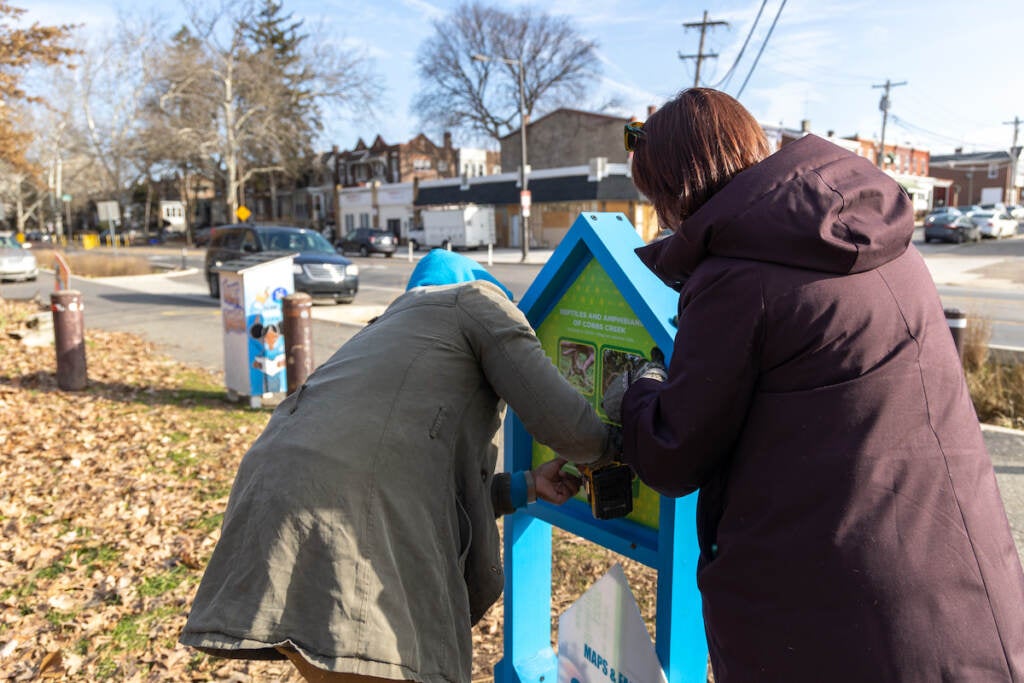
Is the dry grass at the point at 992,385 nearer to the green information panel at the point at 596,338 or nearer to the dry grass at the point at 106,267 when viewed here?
the green information panel at the point at 596,338

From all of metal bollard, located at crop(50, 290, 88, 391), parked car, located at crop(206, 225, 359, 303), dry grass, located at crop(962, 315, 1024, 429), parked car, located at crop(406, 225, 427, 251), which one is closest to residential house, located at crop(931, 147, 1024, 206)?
parked car, located at crop(406, 225, 427, 251)

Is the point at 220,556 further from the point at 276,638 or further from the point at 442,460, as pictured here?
the point at 442,460

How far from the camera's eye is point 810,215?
1282 millimetres

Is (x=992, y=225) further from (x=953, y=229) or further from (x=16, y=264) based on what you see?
(x=16, y=264)

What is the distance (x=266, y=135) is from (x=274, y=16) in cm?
2833

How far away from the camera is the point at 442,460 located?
5.66ft

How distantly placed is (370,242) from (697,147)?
1420 inches

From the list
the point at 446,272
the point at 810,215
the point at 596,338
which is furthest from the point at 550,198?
the point at 810,215

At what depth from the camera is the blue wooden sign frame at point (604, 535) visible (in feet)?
6.80

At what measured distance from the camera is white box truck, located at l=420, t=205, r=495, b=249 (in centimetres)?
4103

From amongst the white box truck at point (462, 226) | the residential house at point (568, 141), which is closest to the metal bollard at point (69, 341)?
the white box truck at point (462, 226)

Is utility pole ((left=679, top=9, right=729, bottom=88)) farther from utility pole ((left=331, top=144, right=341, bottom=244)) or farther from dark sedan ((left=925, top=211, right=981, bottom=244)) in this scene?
utility pole ((left=331, top=144, right=341, bottom=244))

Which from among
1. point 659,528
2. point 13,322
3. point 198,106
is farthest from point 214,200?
point 659,528

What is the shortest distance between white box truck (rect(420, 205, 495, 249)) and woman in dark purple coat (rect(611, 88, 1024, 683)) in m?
39.3
